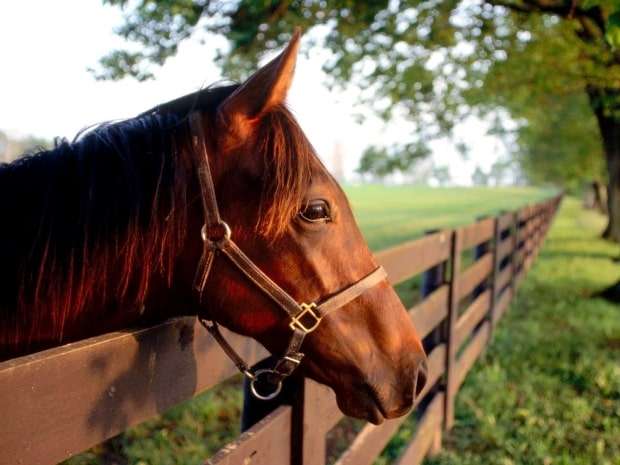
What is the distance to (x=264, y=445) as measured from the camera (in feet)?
5.29

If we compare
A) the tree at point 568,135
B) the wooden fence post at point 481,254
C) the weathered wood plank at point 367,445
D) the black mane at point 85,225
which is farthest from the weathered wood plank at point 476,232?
the tree at point 568,135

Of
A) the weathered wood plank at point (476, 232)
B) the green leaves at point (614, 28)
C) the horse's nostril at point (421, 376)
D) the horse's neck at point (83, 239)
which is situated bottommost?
the horse's nostril at point (421, 376)

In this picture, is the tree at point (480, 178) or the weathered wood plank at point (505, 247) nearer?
the weathered wood plank at point (505, 247)

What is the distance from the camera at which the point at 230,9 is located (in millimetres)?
4746

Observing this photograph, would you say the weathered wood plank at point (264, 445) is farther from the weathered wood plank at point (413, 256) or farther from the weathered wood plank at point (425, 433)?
the weathered wood plank at point (425, 433)

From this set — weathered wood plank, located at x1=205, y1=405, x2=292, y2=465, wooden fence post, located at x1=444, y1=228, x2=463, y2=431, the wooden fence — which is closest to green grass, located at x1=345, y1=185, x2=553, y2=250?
wooden fence post, located at x1=444, y1=228, x2=463, y2=431

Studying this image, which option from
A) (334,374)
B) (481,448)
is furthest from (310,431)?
(481,448)

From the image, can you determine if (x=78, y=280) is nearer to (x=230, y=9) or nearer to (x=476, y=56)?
(x=230, y=9)

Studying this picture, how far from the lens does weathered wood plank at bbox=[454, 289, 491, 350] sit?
4496 mm

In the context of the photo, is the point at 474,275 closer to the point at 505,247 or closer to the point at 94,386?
the point at 505,247

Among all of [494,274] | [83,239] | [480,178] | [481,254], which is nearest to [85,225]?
[83,239]

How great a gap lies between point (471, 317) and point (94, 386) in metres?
4.45

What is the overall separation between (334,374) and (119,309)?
2.08 feet

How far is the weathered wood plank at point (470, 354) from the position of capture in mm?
4543
